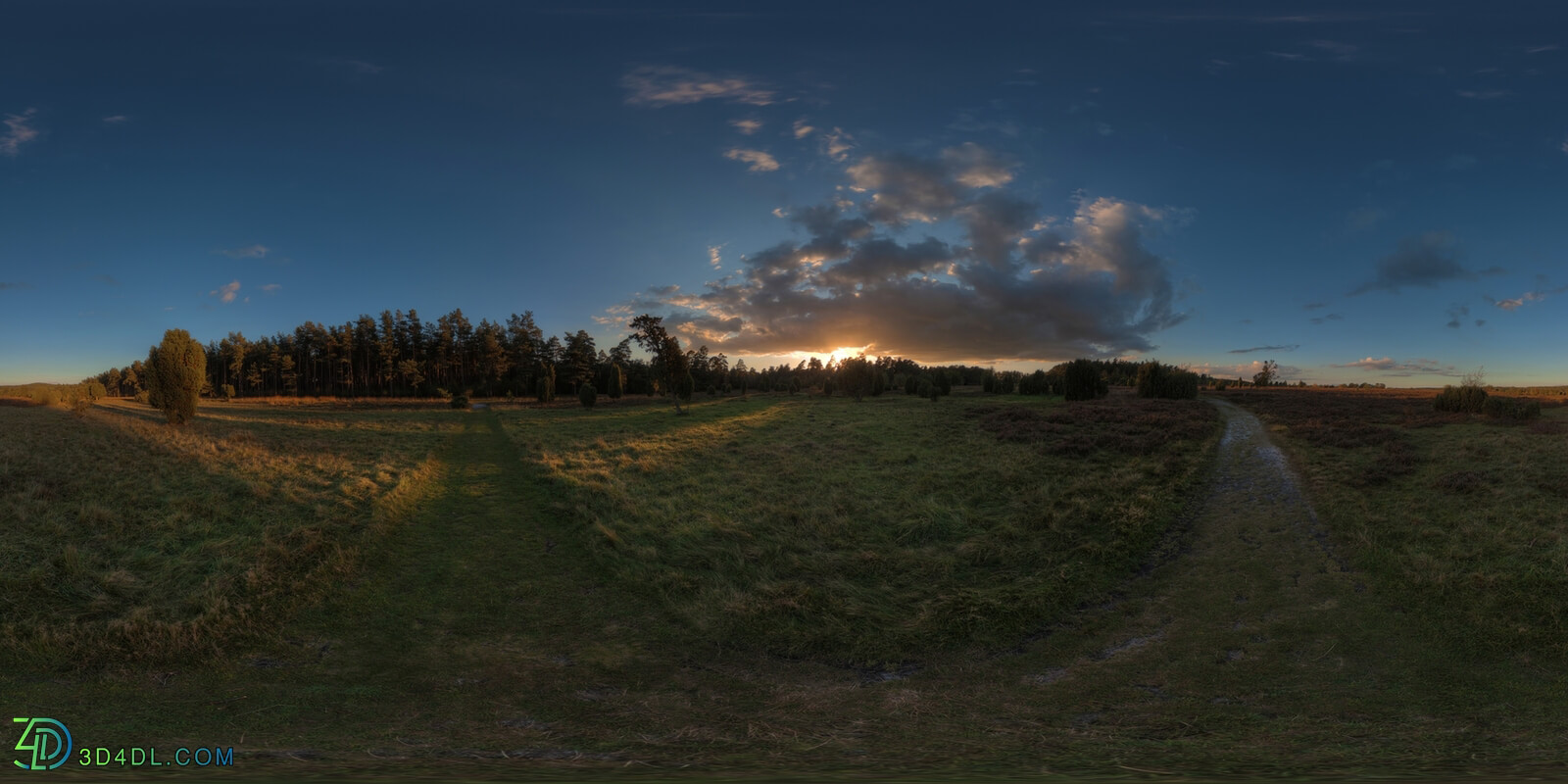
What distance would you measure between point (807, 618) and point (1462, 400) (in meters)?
41.1

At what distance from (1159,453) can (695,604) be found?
1967 cm

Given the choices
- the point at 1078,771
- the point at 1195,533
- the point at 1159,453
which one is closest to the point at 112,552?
the point at 1078,771

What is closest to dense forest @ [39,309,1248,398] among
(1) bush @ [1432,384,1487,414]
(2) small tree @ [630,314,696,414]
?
(2) small tree @ [630,314,696,414]

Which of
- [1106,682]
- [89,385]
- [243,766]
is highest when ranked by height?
[89,385]

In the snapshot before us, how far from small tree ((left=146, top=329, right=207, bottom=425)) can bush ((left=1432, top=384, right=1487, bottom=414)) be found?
64669mm

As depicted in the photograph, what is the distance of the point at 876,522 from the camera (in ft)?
50.0

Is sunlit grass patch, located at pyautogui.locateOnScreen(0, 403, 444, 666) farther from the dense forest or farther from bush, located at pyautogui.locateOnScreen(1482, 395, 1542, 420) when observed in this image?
the dense forest

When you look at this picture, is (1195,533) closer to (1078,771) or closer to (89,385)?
(1078,771)

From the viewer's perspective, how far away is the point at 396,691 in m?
7.27

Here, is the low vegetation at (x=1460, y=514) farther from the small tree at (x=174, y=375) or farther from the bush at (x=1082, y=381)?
the small tree at (x=174, y=375)

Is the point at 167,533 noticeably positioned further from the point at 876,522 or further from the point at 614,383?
the point at 614,383

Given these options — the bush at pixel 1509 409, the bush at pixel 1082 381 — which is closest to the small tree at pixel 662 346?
the bush at pixel 1082 381

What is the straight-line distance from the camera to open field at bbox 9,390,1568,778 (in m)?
6.10

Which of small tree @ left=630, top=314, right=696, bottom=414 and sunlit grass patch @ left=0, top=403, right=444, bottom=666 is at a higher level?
small tree @ left=630, top=314, right=696, bottom=414
